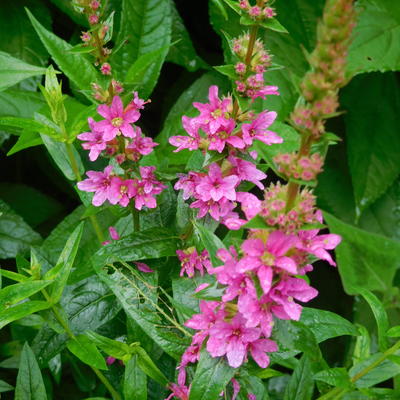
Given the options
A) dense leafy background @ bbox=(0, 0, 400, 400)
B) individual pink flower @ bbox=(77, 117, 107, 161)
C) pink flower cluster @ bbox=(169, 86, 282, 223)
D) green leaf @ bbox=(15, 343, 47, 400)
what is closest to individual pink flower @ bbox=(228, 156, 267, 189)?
pink flower cluster @ bbox=(169, 86, 282, 223)

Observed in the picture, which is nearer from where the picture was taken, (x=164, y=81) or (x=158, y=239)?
(x=158, y=239)

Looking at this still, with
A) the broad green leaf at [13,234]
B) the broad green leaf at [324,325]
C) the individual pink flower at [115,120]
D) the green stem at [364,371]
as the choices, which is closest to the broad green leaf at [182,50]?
the broad green leaf at [13,234]

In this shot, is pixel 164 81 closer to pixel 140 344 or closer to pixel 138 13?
pixel 138 13

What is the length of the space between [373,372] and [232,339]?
396mm

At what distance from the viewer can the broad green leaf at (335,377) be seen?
104cm

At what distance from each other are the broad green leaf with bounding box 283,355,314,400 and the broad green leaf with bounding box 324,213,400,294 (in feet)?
1.20

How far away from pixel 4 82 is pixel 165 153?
1.69 feet

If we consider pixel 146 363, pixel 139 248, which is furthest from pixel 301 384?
pixel 139 248

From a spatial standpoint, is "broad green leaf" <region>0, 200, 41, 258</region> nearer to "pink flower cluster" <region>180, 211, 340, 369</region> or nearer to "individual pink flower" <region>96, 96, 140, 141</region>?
"individual pink flower" <region>96, 96, 140, 141</region>

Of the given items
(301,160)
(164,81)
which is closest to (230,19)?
(164,81)

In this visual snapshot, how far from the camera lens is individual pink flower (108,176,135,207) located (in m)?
1.06

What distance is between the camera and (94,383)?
4.49 feet

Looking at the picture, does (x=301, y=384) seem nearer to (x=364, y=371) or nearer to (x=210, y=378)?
(x=364, y=371)

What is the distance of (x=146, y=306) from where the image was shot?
1.06 m
